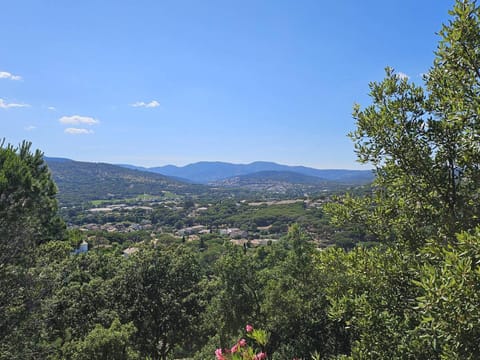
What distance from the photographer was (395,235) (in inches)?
170

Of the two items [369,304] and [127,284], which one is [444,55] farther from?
[127,284]

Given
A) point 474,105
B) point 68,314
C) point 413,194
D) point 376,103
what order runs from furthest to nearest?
point 68,314 < point 376,103 < point 413,194 < point 474,105

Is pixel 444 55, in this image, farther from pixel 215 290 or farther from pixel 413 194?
pixel 215 290

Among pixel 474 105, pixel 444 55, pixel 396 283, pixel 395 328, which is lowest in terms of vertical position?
pixel 395 328

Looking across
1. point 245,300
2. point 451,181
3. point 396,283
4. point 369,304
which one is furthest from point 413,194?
point 245,300

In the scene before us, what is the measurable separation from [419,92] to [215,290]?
12.7 m

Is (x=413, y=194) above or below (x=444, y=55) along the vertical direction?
below

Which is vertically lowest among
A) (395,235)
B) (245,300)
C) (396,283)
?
(245,300)

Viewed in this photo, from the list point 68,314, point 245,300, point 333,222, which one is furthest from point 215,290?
point 333,222

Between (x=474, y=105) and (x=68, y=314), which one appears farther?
(x=68, y=314)

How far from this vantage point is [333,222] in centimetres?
462

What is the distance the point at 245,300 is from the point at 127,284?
556cm

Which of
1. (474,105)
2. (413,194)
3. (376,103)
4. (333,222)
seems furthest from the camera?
(333,222)

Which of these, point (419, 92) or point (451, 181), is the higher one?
point (419, 92)
